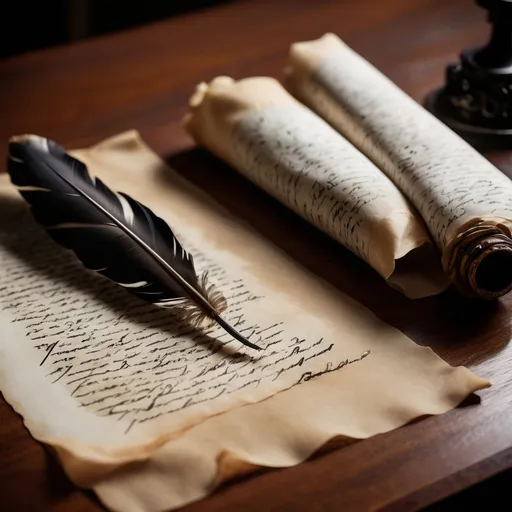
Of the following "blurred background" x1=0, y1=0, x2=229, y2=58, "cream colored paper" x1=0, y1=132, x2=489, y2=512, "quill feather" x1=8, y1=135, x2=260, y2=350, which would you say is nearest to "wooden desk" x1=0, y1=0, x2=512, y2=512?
"cream colored paper" x1=0, y1=132, x2=489, y2=512

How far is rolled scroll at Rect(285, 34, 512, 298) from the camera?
79 centimetres

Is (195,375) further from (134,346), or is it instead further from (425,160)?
(425,160)

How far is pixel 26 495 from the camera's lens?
66 cm

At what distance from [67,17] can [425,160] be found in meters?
1.32

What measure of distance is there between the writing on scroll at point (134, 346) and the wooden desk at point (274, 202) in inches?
2.8

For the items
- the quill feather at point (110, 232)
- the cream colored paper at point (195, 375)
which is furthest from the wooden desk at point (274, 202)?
the quill feather at point (110, 232)

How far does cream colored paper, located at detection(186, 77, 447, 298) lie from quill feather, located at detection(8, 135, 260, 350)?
0.46ft

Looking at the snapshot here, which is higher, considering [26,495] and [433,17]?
[433,17]

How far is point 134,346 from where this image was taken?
787 millimetres

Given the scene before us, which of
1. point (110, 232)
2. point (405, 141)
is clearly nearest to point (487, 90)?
point (405, 141)

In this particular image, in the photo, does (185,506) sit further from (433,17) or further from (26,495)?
(433,17)

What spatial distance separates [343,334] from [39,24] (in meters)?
1.46

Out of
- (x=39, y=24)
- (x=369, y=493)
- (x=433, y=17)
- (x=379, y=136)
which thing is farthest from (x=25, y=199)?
(x=39, y=24)

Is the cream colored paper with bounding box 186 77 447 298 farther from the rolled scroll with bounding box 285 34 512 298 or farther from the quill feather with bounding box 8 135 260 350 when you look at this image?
the quill feather with bounding box 8 135 260 350
